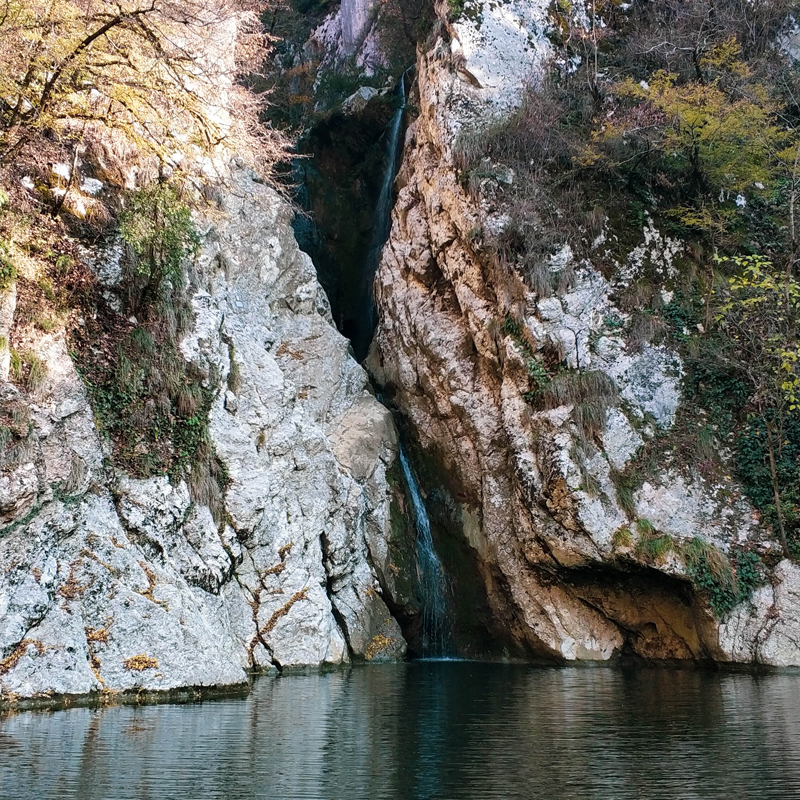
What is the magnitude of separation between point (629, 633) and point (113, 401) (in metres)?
12.2

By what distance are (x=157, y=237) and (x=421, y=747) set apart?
11473mm

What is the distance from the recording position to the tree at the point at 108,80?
466 inches

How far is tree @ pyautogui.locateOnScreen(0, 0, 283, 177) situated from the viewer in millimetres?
11844

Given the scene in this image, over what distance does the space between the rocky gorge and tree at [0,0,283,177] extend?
5.52ft

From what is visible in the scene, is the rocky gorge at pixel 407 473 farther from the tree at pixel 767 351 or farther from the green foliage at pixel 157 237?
the tree at pixel 767 351

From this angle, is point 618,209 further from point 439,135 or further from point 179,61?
point 179,61

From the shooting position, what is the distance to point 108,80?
12.4 m

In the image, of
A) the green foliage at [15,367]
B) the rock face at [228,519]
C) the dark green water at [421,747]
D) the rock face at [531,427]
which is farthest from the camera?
the rock face at [531,427]

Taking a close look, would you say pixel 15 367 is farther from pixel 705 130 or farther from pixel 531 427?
pixel 705 130

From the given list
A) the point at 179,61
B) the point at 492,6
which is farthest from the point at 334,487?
the point at 492,6

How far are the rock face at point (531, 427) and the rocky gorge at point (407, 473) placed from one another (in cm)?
7

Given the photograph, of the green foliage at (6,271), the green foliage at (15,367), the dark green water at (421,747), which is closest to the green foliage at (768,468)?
the dark green water at (421,747)

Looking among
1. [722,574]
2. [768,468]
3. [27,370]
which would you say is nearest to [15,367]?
[27,370]

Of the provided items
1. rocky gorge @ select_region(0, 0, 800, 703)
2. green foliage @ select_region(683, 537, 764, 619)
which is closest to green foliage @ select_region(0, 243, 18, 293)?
rocky gorge @ select_region(0, 0, 800, 703)
